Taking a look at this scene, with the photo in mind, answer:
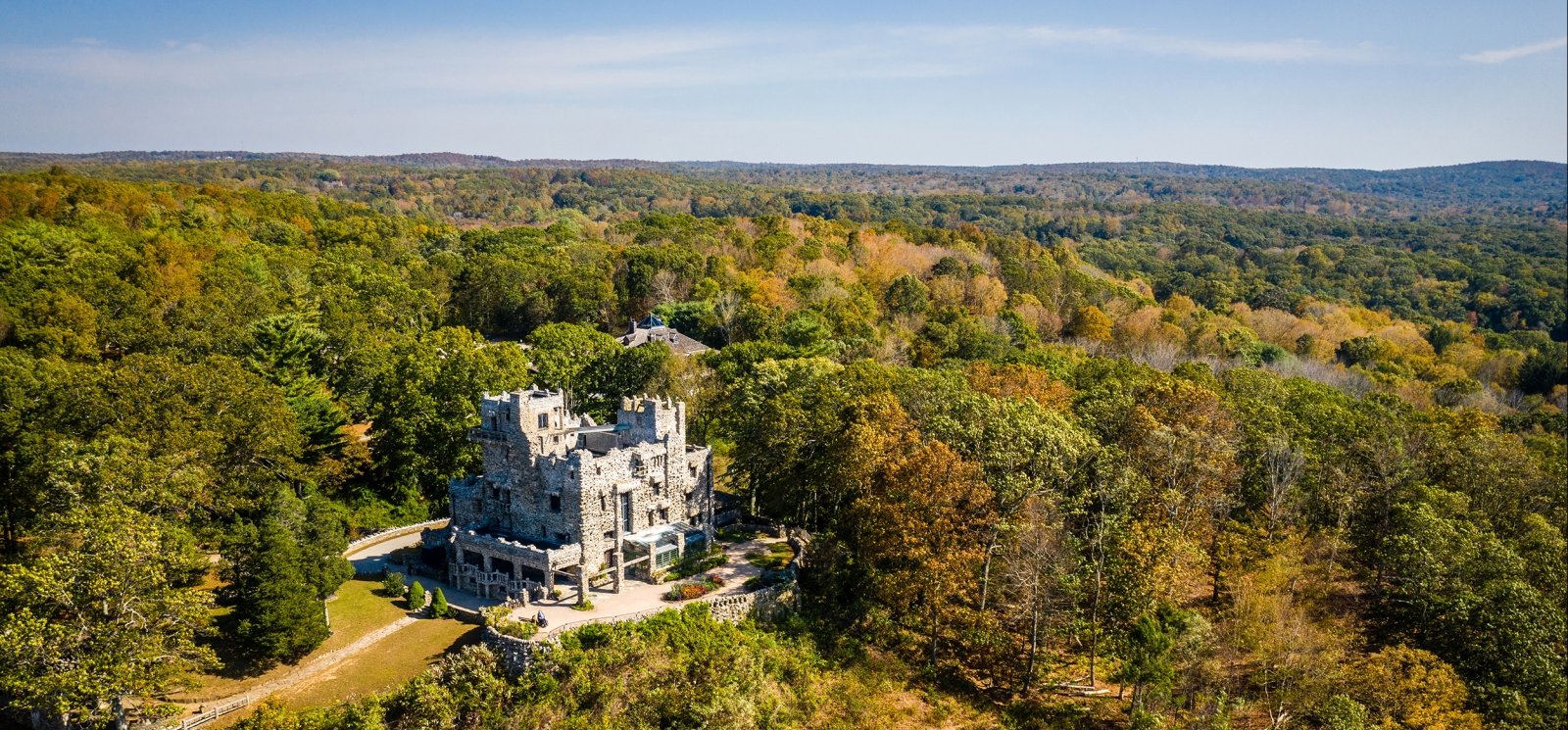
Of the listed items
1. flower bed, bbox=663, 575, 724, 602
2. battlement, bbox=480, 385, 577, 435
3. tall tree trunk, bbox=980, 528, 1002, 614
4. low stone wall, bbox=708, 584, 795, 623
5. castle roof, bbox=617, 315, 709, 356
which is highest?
battlement, bbox=480, 385, 577, 435

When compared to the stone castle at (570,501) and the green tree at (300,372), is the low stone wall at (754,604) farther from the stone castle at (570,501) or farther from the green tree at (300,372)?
the green tree at (300,372)

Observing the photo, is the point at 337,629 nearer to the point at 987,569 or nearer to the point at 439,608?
the point at 439,608

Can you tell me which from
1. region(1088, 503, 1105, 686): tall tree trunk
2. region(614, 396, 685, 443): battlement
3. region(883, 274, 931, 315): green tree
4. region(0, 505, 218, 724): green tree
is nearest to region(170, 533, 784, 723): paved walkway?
region(0, 505, 218, 724): green tree

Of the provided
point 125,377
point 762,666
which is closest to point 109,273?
point 125,377

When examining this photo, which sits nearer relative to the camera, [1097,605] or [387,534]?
[1097,605]

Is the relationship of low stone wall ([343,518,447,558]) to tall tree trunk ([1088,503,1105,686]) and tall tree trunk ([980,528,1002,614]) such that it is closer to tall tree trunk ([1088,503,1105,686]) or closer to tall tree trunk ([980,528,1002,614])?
tall tree trunk ([980,528,1002,614])

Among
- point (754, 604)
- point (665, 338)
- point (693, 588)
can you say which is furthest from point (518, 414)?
point (665, 338)

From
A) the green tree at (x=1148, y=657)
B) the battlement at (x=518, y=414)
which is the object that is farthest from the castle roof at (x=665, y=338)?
the green tree at (x=1148, y=657)
